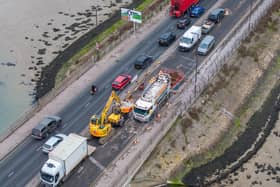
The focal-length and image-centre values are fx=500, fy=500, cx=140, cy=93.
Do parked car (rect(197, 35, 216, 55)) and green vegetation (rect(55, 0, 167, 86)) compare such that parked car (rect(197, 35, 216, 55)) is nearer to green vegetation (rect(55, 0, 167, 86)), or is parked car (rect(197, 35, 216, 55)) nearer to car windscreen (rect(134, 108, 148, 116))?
green vegetation (rect(55, 0, 167, 86))

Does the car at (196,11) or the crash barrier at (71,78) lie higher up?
the car at (196,11)

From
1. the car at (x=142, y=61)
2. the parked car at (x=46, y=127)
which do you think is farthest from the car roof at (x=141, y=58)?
the parked car at (x=46, y=127)

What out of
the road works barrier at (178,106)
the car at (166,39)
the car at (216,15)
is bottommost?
the road works barrier at (178,106)

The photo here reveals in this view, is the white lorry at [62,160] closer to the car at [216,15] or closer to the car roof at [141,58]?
the car roof at [141,58]

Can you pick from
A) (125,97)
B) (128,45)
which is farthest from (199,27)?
(125,97)

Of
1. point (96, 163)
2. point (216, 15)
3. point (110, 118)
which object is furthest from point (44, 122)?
point (216, 15)

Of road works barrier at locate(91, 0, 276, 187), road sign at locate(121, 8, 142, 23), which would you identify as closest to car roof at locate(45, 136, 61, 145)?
road works barrier at locate(91, 0, 276, 187)

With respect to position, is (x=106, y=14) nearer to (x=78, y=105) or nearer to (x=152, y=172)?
(x=78, y=105)
